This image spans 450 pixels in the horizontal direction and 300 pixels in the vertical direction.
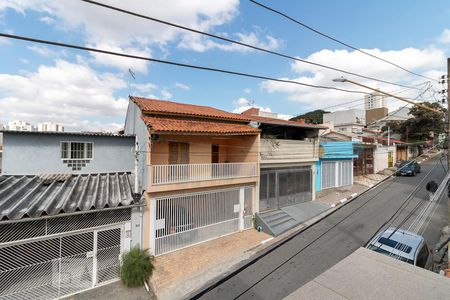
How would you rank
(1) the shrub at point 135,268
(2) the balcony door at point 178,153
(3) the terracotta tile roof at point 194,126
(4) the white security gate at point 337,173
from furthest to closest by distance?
(4) the white security gate at point 337,173, (2) the balcony door at point 178,153, (3) the terracotta tile roof at point 194,126, (1) the shrub at point 135,268

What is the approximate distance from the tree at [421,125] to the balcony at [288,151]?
96.1ft

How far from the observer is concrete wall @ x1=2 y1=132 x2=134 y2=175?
1134cm

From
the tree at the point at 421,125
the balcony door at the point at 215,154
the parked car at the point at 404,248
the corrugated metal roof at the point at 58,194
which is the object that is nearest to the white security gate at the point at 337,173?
the balcony door at the point at 215,154

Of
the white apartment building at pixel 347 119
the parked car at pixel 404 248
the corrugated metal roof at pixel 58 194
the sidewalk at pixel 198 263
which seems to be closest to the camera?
the parked car at pixel 404 248

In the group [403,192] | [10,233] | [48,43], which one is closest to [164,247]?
[10,233]

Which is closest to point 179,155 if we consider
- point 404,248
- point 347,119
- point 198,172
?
point 198,172

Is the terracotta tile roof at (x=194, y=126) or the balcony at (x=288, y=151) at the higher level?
the terracotta tile roof at (x=194, y=126)

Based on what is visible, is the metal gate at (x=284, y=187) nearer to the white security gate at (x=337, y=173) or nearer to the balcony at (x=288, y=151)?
the balcony at (x=288, y=151)

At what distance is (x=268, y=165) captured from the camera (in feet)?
49.2

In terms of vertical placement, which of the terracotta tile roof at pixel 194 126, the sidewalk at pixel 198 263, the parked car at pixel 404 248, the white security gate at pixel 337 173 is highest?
the terracotta tile roof at pixel 194 126

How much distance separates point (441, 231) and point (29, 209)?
20.8 m

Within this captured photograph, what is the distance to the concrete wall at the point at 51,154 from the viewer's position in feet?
37.2

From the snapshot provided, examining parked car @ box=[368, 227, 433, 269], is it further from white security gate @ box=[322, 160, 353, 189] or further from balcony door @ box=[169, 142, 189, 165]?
white security gate @ box=[322, 160, 353, 189]

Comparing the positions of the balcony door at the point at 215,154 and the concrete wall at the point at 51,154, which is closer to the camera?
the concrete wall at the point at 51,154
